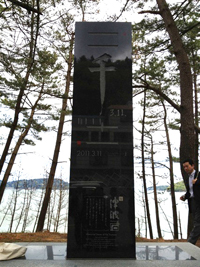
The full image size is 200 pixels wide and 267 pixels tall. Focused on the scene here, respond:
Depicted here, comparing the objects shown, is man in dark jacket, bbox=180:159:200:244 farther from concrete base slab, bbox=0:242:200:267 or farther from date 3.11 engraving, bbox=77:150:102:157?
date 3.11 engraving, bbox=77:150:102:157

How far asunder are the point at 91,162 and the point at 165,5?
4013mm

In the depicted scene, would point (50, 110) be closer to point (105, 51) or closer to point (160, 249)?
point (105, 51)

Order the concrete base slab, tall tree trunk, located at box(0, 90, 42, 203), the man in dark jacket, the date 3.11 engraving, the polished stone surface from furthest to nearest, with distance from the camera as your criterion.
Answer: tall tree trunk, located at box(0, 90, 42, 203) < the man in dark jacket < the date 3.11 engraving < the polished stone surface < the concrete base slab

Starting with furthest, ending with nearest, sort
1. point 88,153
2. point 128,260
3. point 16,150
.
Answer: point 16,150, point 88,153, point 128,260

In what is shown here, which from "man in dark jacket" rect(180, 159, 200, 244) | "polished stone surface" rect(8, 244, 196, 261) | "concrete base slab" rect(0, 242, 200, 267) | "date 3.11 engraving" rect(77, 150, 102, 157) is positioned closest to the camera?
"concrete base slab" rect(0, 242, 200, 267)

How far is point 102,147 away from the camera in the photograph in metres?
2.69

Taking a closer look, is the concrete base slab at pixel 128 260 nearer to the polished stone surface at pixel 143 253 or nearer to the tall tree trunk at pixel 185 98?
the polished stone surface at pixel 143 253

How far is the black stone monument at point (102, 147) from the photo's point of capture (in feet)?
8.15

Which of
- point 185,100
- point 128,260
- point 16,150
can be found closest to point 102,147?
point 128,260

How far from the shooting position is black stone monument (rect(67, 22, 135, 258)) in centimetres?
248

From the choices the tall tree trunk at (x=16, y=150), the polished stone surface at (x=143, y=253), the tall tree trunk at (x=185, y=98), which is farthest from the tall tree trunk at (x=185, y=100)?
the tall tree trunk at (x=16, y=150)

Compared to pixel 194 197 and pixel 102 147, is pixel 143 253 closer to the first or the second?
pixel 194 197

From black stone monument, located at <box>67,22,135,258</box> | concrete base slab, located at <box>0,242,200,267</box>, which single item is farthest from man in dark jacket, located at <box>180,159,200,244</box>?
black stone monument, located at <box>67,22,135,258</box>

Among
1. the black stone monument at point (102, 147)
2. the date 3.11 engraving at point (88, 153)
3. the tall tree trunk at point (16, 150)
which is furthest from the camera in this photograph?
the tall tree trunk at point (16, 150)
